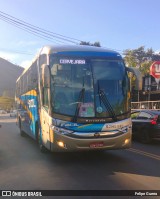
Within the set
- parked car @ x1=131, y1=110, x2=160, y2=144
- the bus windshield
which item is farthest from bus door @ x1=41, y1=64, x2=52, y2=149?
parked car @ x1=131, y1=110, x2=160, y2=144

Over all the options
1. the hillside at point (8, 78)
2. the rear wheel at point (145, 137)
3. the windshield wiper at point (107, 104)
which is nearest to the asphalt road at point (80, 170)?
the windshield wiper at point (107, 104)

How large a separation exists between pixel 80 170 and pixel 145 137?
23.1ft

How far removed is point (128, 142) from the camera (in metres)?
9.80

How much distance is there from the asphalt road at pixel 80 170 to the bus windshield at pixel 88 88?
146 centimetres

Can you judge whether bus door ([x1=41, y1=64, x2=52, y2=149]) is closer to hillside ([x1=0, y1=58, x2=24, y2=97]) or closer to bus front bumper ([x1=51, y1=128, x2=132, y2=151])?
bus front bumper ([x1=51, y1=128, x2=132, y2=151])

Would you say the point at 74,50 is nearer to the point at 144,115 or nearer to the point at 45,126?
the point at 45,126

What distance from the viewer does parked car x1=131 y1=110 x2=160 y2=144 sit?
1472 centimetres

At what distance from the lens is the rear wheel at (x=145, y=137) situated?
14.9 metres

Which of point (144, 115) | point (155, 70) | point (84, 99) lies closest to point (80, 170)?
point (84, 99)

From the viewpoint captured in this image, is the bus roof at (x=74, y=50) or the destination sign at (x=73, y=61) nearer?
the destination sign at (x=73, y=61)

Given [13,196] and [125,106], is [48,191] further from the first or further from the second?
[125,106]

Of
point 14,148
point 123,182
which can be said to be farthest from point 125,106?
point 14,148

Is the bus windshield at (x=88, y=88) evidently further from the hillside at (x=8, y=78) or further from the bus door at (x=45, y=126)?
the hillside at (x=8, y=78)

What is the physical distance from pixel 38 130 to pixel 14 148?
77.8 inches
